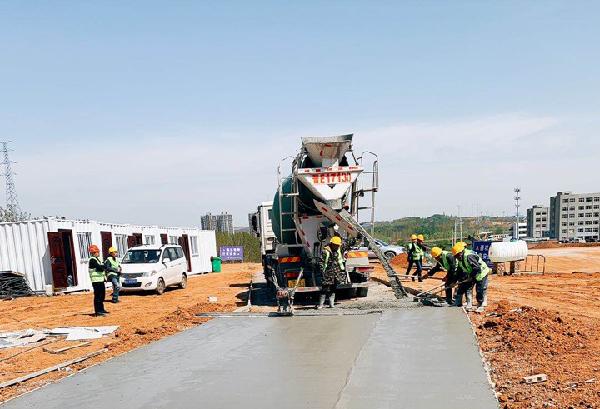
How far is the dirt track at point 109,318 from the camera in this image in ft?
28.2

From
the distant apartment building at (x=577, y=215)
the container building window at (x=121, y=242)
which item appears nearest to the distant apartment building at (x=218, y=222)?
the container building window at (x=121, y=242)

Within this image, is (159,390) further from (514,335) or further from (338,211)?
(338,211)

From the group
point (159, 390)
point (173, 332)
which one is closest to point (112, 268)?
point (173, 332)

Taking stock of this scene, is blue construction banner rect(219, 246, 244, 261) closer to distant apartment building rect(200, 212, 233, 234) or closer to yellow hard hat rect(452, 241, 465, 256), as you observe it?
distant apartment building rect(200, 212, 233, 234)

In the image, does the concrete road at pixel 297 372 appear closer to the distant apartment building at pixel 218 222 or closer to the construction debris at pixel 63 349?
the construction debris at pixel 63 349

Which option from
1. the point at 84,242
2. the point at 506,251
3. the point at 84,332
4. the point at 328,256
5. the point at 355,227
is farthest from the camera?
the point at 84,242

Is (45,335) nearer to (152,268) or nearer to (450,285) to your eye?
(152,268)

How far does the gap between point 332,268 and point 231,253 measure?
97.2 feet

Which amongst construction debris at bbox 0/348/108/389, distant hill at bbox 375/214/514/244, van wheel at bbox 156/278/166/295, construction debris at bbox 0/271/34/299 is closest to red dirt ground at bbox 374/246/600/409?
construction debris at bbox 0/348/108/389

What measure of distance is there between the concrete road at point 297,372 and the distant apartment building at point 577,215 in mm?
72175

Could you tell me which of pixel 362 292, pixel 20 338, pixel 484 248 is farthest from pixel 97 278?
pixel 484 248

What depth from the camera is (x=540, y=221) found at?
3125 inches

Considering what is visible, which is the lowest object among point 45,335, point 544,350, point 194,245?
point 194,245

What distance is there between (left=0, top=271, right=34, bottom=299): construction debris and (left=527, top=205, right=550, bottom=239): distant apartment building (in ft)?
245
